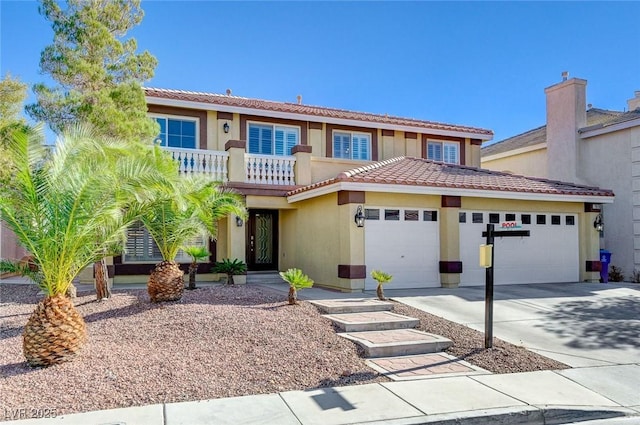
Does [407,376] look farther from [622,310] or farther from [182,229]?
[622,310]

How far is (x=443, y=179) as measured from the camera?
46.7 ft

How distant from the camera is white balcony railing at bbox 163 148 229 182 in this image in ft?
49.4

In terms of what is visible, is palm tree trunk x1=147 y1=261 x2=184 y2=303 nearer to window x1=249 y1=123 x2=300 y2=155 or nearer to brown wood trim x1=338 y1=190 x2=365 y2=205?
brown wood trim x1=338 y1=190 x2=365 y2=205

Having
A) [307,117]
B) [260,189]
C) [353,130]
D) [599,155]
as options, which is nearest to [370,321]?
[260,189]

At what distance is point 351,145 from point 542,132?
11.6 metres

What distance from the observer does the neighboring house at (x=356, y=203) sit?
13.2m

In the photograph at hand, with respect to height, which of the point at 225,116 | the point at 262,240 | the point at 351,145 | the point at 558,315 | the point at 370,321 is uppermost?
the point at 225,116

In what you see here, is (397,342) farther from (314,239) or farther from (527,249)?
(527,249)

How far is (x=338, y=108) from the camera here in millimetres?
21797

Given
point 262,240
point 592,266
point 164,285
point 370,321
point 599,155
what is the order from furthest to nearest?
1. point 599,155
2. point 262,240
3. point 592,266
4. point 164,285
5. point 370,321

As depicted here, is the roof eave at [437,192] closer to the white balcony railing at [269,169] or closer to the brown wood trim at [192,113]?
the white balcony railing at [269,169]

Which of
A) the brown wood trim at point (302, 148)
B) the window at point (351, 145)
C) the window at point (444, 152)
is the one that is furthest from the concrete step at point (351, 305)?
the window at point (444, 152)

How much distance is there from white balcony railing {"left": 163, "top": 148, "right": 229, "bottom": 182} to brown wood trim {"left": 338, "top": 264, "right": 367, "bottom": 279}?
5281 millimetres

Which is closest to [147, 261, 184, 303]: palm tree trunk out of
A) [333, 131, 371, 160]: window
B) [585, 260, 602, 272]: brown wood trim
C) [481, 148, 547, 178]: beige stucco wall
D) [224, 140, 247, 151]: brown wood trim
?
[224, 140, 247, 151]: brown wood trim
